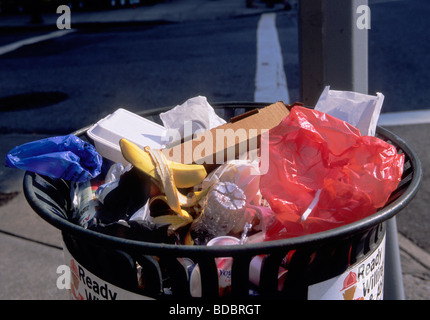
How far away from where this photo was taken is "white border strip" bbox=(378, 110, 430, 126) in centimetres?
439

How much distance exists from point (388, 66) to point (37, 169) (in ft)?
19.4

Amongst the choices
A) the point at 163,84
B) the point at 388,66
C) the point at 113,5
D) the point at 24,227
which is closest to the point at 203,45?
the point at 163,84

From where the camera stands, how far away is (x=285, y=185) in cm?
124

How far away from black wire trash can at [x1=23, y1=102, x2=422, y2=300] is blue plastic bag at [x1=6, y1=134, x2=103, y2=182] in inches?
A: 5.1

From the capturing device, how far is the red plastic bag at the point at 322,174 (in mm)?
1186

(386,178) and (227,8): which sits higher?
(227,8)

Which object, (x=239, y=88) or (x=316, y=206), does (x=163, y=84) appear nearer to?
(x=239, y=88)

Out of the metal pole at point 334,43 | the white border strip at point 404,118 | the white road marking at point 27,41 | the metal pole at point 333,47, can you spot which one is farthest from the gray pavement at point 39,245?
the white road marking at point 27,41

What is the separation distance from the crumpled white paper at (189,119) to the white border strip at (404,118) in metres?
3.02

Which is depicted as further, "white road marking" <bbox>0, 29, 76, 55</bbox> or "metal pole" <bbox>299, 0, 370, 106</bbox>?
"white road marking" <bbox>0, 29, 76, 55</bbox>

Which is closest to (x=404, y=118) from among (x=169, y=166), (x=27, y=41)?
(x=169, y=166)

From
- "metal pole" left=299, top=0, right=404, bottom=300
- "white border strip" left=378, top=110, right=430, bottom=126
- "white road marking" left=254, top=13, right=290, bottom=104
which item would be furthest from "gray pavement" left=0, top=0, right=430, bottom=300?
"white road marking" left=254, top=13, right=290, bottom=104
